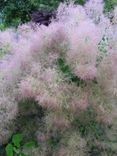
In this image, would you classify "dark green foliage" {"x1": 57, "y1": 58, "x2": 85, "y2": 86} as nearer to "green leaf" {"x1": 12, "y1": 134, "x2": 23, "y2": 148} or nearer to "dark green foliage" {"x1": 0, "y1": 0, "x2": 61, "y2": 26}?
"green leaf" {"x1": 12, "y1": 134, "x2": 23, "y2": 148}

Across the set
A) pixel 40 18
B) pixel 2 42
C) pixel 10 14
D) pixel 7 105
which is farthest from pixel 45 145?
pixel 10 14

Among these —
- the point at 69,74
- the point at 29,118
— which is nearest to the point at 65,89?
the point at 69,74

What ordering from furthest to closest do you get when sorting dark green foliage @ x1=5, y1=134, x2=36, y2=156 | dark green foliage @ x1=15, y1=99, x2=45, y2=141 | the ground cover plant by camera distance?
1. dark green foliage @ x1=15, y1=99, x2=45, y2=141
2. the ground cover plant
3. dark green foliage @ x1=5, y1=134, x2=36, y2=156

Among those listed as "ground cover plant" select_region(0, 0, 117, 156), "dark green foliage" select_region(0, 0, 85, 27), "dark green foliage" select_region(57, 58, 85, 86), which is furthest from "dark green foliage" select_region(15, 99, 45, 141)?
"dark green foliage" select_region(0, 0, 85, 27)

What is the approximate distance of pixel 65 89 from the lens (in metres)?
2.70

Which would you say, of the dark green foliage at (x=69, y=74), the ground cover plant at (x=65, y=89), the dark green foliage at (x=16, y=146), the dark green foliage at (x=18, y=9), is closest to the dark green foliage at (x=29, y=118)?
the ground cover plant at (x=65, y=89)

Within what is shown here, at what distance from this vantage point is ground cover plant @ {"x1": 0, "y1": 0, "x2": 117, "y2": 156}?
2701 mm

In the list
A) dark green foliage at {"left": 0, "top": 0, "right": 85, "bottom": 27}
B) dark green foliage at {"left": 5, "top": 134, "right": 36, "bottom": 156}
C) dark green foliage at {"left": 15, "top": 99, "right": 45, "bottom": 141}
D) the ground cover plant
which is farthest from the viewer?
dark green foliage at {"left": 0, "top": 0, "right": 85, "bottom": 27}

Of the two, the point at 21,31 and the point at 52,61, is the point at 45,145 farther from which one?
the point at 21,31

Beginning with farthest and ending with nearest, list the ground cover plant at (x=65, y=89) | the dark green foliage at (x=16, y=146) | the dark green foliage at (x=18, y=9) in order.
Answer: the dark green foliage at (x=18, y=9) < the ground cover plant at (x=65, y=89) < the dark green foliage at (x=16, y=146)

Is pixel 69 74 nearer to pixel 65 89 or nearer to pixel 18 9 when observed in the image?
pixel 65 89

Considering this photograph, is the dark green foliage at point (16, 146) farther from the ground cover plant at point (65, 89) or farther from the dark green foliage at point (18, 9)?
the dark green foliage at point (18, 9)

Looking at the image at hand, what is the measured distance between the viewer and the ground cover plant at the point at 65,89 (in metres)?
2.70

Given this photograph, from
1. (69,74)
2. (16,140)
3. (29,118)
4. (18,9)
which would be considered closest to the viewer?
(16,140)
